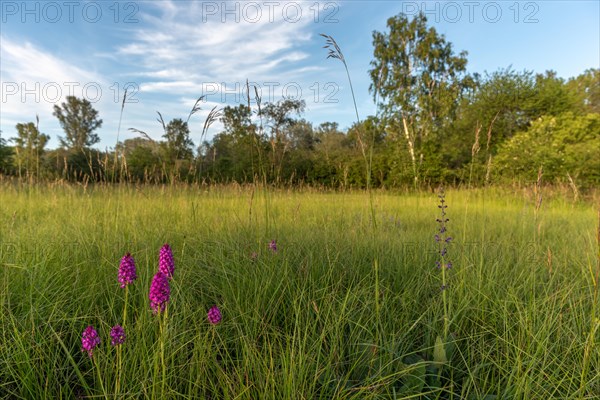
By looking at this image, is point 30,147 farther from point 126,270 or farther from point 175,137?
point 126,270

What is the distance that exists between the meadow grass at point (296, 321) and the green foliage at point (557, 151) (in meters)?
11.2

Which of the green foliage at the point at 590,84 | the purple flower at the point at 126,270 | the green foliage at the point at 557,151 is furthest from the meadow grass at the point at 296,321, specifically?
the green foliage at the point at 590,84

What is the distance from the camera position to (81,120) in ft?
135

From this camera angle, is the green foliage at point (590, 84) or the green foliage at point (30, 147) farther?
the green foliage at point (590, 84)

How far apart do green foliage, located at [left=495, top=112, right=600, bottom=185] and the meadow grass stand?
1116 cm

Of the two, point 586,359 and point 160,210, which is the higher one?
point 160,210

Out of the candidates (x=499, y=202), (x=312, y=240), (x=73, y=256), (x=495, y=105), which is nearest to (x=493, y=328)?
(x=312, y=240)

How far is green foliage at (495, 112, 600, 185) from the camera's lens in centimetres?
1109

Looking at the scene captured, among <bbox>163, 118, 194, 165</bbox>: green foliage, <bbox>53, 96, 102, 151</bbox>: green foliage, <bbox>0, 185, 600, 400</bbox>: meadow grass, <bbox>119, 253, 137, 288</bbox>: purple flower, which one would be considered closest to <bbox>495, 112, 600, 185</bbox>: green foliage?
<bbox>0, 185, 600, 400</bbox>: meadow grass

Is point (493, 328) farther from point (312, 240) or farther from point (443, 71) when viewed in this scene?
point (443, 71)

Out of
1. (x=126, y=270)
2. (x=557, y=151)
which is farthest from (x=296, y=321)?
(x=557, y=151)

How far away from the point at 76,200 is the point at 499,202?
980 cm

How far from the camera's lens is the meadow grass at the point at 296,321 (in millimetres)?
1018

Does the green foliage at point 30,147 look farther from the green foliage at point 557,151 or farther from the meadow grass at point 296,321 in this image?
the green foliage at point 557,151
